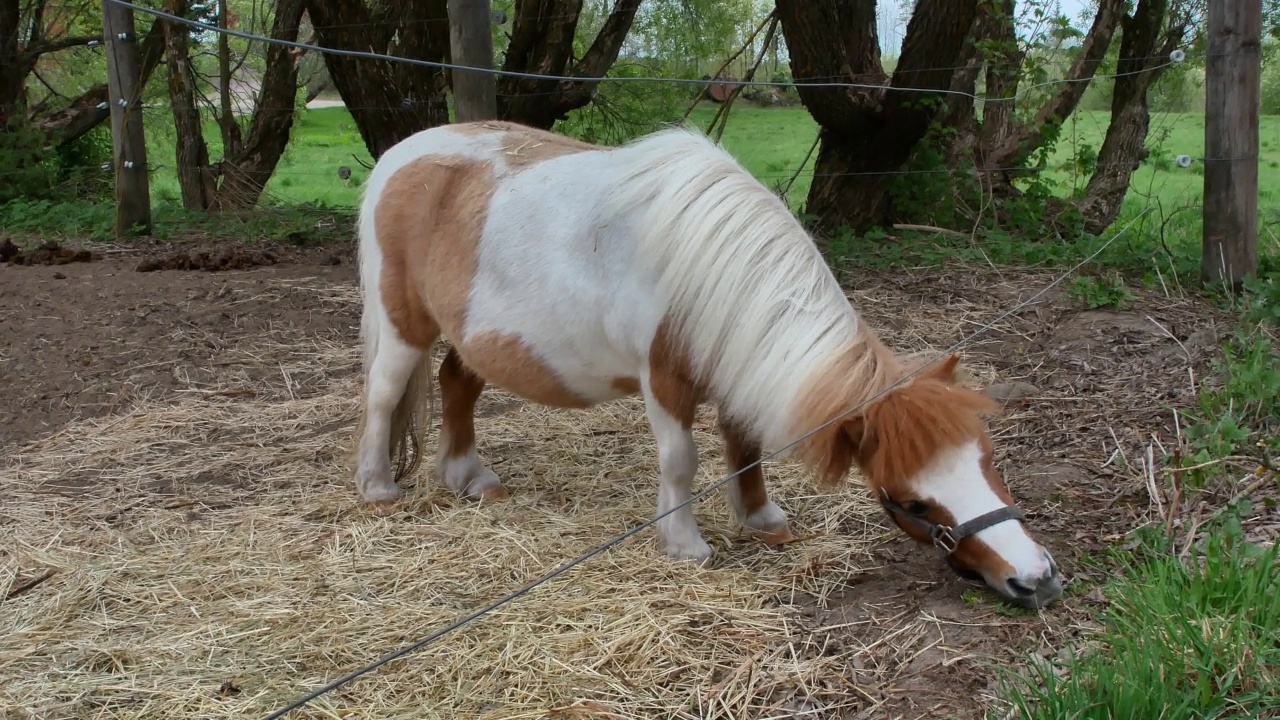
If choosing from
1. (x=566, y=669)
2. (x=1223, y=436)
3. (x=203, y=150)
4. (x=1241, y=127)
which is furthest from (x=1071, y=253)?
(x=203, y=150)

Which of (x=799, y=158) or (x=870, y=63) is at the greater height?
(x=870, y=63)

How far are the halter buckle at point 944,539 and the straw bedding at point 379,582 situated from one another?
38 cm

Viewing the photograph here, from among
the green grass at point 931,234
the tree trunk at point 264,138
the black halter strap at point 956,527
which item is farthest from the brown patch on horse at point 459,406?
the tree trunk at point 264,138

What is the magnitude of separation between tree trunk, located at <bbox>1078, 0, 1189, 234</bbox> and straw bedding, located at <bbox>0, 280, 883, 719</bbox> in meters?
4.64

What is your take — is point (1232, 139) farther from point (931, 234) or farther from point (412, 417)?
point (412, 417)

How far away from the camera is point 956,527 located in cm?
258

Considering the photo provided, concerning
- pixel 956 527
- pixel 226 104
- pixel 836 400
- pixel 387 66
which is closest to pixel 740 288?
pixel 836 400

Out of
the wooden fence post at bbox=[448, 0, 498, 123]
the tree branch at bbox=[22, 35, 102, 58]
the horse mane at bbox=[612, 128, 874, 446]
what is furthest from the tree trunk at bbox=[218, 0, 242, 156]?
the horse mane at bbox=[612, 128, 874, 446]

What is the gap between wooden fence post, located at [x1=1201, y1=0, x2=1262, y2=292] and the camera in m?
4.44

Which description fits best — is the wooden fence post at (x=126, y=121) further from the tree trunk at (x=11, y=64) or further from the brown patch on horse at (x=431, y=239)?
the brown patch on horse at (x=431, y=239)

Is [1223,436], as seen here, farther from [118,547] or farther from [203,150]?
[203,150]

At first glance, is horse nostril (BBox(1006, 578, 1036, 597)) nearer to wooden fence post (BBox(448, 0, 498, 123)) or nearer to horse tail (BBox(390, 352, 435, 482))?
horse tail (BBox(390, 352, 435, 482))

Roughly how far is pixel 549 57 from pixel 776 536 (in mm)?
5659

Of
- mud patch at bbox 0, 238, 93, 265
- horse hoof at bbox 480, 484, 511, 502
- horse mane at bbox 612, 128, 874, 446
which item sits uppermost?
horse mane at bbox 612, 128, 874, 446
